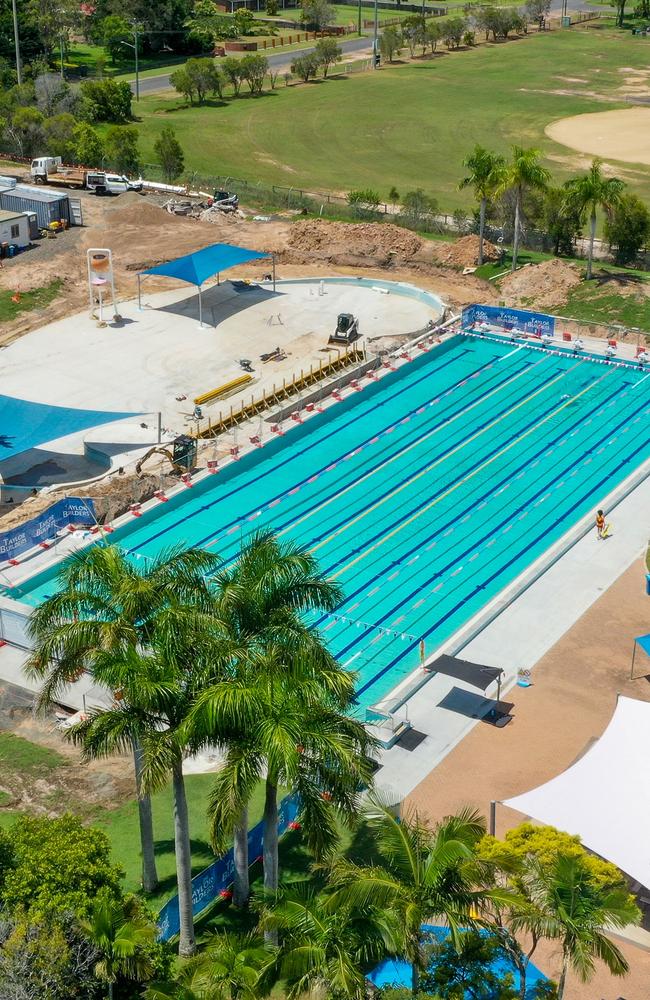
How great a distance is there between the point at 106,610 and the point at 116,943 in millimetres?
4725

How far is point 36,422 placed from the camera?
1318 inches

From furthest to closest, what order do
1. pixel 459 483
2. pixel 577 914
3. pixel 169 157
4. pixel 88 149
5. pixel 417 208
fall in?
pixel 88 149, pixel 169 157, pixel 417 208, pixel 459 483, pixel 577 914

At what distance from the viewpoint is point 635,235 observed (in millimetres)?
50375

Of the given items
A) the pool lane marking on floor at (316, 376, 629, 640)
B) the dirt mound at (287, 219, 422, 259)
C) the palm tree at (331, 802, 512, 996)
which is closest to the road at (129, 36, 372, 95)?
the dirt mound at (287, 219, 422, 259)

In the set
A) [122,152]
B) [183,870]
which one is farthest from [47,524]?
[122,152]

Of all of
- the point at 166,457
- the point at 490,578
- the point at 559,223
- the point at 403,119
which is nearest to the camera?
the point at 490,578

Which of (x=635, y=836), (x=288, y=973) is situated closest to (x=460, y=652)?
(x=635, y=836)

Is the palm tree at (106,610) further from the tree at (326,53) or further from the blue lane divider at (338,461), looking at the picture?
the tree at (326,53)

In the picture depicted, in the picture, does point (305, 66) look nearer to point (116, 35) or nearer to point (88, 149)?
point (116, 35)

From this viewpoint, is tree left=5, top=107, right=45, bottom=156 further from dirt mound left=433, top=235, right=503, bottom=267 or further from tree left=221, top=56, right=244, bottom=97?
tree left=221, top=56, right=244, bottom=97

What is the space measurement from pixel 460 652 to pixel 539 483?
10.3m

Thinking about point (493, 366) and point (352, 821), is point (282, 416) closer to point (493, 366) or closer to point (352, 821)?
point (493, 366)

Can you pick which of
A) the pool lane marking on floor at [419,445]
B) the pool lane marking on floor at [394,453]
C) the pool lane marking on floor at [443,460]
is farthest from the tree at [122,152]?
the pool lane marking on floor at [443,460]

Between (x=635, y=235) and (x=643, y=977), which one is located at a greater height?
(x=635, y=235)
